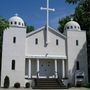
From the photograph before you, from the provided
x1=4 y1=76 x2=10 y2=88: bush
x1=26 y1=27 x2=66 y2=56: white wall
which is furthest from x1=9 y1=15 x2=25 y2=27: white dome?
x1=4 y1=76 x2=10 y2=88: bush

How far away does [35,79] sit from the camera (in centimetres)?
3562

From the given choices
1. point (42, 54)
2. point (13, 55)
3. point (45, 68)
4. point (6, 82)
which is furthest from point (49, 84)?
point (13, 55)

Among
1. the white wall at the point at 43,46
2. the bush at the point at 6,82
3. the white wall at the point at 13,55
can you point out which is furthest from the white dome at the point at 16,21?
the bush at the point at 6,82

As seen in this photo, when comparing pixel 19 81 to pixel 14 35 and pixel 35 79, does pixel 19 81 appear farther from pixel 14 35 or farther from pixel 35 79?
pixel 14 35

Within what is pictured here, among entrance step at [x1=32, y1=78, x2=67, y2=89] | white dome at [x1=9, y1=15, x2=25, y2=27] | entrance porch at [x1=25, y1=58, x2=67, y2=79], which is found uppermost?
white dome at [x1=9, y1=15, x2=25, y2=27]

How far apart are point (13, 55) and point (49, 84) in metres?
6.80

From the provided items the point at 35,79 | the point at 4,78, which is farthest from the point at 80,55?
the point at 4,78

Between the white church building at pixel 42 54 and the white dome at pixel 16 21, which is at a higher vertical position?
the white dome at pixel 16 21

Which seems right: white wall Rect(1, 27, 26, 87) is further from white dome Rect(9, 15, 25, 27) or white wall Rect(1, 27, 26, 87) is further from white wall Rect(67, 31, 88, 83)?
white wall Rect(67, 31, 88, 83)

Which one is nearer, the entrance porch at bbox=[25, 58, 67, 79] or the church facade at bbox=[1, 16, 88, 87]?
the church facade at bbox=[1, 16, 88, 87]

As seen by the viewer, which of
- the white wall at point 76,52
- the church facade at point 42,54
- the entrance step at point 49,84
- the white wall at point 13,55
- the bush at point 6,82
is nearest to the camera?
the entrance step at point 49,84

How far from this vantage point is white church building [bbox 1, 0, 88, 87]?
119 ft

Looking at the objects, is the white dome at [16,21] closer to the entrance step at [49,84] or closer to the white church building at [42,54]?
the white church building at [42,54]

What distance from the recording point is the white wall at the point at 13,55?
117 ft
